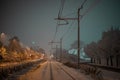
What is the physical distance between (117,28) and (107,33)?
3876mm

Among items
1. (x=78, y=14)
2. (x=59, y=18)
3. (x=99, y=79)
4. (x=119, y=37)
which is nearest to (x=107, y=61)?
(x=119, y=37)

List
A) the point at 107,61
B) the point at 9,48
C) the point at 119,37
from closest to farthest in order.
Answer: the point at 119,37
the point at 107,61
the point at 9,48

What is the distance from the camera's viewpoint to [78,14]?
45219 mm

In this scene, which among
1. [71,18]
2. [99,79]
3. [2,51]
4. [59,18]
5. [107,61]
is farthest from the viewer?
[107,61]

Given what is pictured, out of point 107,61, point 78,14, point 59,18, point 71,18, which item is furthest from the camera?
point 107,61

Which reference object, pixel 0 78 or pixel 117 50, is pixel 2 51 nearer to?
pixel 117 50

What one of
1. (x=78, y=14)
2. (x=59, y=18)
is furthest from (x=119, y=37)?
(x=59, y=18)

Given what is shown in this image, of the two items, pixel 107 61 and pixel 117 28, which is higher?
pixel 117 28

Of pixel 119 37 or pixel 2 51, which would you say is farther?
pixel 119 37

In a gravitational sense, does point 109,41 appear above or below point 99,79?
above

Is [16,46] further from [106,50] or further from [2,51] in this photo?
[106,50]

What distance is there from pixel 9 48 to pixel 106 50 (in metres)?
37.5

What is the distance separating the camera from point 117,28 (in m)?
86.3

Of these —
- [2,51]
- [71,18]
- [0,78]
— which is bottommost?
[0,78]
